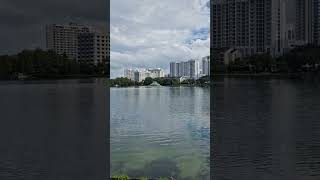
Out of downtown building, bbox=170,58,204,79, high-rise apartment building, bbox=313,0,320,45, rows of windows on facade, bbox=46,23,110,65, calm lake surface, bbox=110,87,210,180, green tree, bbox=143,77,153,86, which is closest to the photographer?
Result: calm lake surface, bbox=110,87,210,180

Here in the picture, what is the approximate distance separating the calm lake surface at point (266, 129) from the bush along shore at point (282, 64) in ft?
0.41

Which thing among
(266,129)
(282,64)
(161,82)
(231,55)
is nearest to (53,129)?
(266,129)

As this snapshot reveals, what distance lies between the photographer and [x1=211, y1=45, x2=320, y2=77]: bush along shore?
6293mm

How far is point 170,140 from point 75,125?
191cm

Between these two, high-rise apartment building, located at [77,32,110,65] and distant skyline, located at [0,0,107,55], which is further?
high-rise apartment building, located at [77,32,110,65]

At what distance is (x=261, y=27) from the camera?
7535 mm

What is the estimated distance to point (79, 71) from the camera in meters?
7.86

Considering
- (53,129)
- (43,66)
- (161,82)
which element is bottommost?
(53,129)

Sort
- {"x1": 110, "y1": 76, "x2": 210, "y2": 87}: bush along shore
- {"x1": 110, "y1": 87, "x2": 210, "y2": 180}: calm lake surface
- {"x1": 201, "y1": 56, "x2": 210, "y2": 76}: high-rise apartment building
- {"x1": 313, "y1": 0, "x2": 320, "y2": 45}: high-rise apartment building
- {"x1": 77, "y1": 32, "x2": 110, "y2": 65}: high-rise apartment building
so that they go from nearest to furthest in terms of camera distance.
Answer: {"x1": 110, "y1": 87, "x2": 210, "y2": 180}: calm lake surface, {"x1": 313, "y1": 0, "x2": 320, "y2": 45}: high-rise apartment building, {"x1": 77, "y1": 32, "x2": 110, "y2": 65}: high-rise apartment building, {"x1": 110, "y1": 76, "x2": 210, "y2": 87}: bush along shore, {"x1": 201, "y1": 56, "x2": 210, "y2": 76}: high-rise apartment building

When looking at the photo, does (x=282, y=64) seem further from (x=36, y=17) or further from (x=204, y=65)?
(x=204, y=65)

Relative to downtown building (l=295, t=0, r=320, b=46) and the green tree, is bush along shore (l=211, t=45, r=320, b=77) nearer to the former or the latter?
downtown building (l=295, t=0, r=320, b=46)

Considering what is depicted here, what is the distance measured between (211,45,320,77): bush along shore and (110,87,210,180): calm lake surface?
117cm

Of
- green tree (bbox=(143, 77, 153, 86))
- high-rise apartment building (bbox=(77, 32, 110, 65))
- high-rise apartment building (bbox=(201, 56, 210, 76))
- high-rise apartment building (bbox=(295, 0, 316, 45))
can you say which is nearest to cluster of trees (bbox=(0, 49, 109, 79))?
high-rise apartment building (bbox=(77, 32, 110, 65))

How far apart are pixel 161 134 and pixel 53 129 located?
8.07ft
